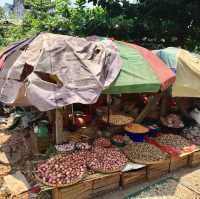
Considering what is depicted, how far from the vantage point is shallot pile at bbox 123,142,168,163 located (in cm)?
590

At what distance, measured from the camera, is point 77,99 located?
197 inches

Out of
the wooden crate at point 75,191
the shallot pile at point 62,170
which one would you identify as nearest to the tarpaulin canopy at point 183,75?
the shallot pile at point 62,170

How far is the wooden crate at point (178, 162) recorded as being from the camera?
646cm

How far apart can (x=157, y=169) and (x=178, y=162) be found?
2.33 feet

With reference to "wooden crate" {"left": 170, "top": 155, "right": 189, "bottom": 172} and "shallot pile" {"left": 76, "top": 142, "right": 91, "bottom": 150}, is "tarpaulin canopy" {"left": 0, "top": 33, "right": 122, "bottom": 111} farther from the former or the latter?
"wooden crate" {"left": 170, "top": 155, "right": 189, "bottom": 172}

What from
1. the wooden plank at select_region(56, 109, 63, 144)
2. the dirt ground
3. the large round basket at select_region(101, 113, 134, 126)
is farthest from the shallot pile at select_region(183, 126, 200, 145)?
the wooden plank at select_region(56, 109, 63, 144)

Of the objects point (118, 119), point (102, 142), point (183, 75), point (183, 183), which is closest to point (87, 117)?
point (118, 119)

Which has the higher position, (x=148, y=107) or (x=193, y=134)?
(x=148, y=107)

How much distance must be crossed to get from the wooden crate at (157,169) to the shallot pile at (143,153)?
0.68 feet

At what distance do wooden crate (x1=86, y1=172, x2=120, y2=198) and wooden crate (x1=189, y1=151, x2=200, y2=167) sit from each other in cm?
219

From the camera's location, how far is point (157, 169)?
20.4 ft

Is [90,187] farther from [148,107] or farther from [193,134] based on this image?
[193,134]

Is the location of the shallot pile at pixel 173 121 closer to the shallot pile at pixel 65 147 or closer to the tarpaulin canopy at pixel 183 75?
the tarpaulin canopy at pixel 183 75

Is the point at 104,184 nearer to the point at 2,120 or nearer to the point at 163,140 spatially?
the point at 163,140
